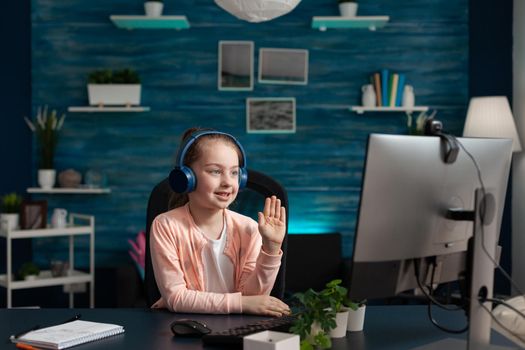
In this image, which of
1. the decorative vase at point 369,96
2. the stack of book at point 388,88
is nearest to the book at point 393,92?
the stack of book at point 388,88

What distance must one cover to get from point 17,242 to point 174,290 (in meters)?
3.32

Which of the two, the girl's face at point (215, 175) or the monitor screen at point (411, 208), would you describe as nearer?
the monitor screen at point (411, 208)

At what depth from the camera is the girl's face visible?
81.8 inches

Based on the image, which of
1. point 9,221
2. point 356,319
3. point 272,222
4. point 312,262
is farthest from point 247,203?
point 9,221

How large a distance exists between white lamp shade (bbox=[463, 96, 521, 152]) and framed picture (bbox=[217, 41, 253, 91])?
1.47 metres

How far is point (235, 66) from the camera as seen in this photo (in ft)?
16.4

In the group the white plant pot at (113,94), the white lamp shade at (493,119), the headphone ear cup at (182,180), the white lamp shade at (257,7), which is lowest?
the headphone ear cup at (182,180)

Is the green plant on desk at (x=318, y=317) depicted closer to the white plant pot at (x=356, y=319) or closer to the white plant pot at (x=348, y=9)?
the white plant pot at (x=356, y=319)

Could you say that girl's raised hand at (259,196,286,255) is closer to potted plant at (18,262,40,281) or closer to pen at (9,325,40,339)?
pen at (9,325,40,339)

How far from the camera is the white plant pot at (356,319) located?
1.82 metres

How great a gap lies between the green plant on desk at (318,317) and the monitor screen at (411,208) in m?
0.16

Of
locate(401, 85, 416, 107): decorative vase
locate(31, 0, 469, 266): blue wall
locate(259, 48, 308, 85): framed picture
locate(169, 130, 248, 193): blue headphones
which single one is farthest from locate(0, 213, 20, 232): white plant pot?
locate(169, 130, 248, 193): blue headphones

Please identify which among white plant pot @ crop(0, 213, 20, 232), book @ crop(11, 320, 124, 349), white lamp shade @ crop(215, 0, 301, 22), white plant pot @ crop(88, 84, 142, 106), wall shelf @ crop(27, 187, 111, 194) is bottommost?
white plant pot @ crop(0, 213, 20, 232)

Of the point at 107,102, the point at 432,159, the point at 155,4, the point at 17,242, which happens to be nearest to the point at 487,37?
the point at 155,4
